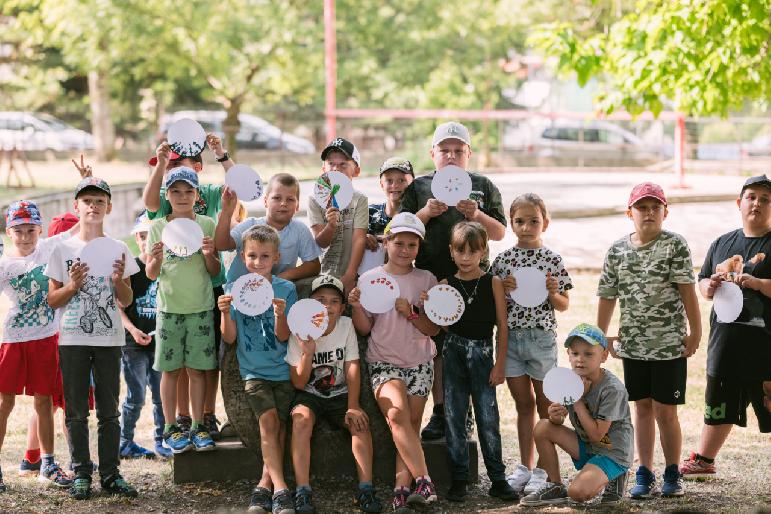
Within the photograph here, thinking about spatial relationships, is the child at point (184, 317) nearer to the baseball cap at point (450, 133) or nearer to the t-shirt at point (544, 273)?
the baseball cap at point (450, 133)

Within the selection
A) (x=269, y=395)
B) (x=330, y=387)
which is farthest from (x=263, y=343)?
(x=330, y=387)

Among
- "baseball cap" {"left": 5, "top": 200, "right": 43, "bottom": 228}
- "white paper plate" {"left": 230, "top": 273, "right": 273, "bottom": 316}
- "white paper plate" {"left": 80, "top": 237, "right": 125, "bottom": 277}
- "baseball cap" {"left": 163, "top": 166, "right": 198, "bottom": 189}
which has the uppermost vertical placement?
"baseball cap" {"left": 163, "top": 166, "right": 198, "bottom": 189}

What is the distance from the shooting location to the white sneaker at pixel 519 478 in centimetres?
510

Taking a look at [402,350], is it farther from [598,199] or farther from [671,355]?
[598,199]

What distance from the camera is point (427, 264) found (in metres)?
5.35

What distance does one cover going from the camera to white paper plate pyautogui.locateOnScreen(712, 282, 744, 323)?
16.5 feet

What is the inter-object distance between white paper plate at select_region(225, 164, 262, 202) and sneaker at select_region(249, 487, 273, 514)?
1.52 m

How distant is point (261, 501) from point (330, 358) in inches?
30.8

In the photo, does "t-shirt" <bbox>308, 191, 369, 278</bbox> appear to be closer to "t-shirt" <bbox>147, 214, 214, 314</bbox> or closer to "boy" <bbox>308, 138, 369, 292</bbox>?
"boy" <bbox>308, 138, 369, 292</bbox>

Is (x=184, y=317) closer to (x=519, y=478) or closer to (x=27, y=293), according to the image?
(x=27, y=293)

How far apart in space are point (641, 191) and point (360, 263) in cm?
154

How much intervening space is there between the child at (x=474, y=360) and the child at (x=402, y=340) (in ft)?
0.45

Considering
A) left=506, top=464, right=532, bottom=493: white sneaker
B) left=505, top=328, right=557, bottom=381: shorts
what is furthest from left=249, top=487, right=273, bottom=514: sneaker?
left=505, top=328, right=557, bottom=381: shorts

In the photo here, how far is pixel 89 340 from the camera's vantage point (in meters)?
4.94
